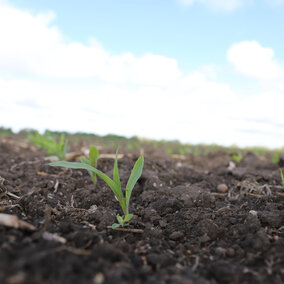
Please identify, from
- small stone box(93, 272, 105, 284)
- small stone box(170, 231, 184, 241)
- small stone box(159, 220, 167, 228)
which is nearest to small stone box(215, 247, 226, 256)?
small stone box(170, 231, 184, 241)

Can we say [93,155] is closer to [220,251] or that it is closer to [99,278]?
[220,251]

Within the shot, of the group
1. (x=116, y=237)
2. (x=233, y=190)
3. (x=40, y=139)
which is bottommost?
(x=116, y=237)

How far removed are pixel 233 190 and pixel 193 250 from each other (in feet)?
3.66

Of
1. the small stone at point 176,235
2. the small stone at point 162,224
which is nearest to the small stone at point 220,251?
the small stone at point 176,235

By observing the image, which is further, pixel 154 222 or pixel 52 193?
pixel 52 193

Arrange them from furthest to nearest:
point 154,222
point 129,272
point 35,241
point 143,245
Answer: point 154,222, point 143,245, point 35,241, point 129,272

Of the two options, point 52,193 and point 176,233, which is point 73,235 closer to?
point 176,233

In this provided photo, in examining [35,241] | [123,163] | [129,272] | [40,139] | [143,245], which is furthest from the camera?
[40,139]

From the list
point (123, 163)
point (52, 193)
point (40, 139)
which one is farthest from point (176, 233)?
point (40, 139)

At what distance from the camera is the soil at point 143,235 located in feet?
3.24

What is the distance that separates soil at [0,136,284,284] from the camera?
3.24 feet

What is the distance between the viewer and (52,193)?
6.86 feet

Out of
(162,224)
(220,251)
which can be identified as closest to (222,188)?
(162,224)

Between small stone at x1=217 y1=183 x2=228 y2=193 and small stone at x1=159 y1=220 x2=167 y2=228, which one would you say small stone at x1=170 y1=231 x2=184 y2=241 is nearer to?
small stone at x1=159 y1=220 x2=167 y2=228
